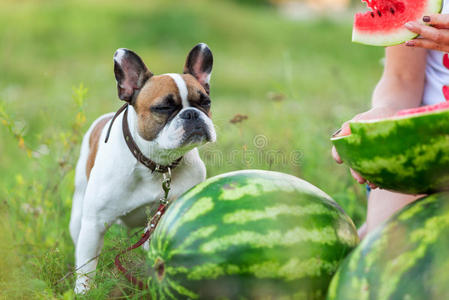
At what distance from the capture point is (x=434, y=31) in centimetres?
177

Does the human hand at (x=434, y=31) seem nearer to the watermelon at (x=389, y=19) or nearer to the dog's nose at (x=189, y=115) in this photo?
the watermelon at (x=389, y=19)

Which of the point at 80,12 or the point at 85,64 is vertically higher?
the point at 80,12

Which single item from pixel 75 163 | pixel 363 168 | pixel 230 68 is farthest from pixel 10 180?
pixel 230 68

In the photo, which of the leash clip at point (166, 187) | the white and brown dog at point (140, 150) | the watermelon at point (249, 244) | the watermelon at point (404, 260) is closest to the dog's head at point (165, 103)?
the white and brown dog at point (140, 150)

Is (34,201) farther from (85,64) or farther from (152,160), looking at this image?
(85,64)

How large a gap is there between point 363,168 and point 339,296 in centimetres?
43

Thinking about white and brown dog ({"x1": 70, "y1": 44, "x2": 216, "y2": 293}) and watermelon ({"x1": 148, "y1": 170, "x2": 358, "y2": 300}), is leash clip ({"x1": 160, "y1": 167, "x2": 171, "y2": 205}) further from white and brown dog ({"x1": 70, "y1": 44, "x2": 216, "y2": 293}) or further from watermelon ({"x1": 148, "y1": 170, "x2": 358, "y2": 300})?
watermelon ({"x1": 148, "y1": 170, "x2": 358, "y2": 300})

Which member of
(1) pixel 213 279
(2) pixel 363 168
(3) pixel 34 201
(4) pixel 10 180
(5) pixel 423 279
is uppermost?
(2) pixel 363 168

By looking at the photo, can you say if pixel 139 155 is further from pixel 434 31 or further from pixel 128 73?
pixel 434 31

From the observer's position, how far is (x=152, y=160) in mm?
2668

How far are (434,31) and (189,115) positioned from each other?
1309 millimetres

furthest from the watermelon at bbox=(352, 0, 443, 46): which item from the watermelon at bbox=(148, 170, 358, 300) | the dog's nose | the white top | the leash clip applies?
the leash clip

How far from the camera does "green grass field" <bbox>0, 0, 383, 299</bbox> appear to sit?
9.48 feet

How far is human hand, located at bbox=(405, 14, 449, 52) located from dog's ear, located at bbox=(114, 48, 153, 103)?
1507mm
